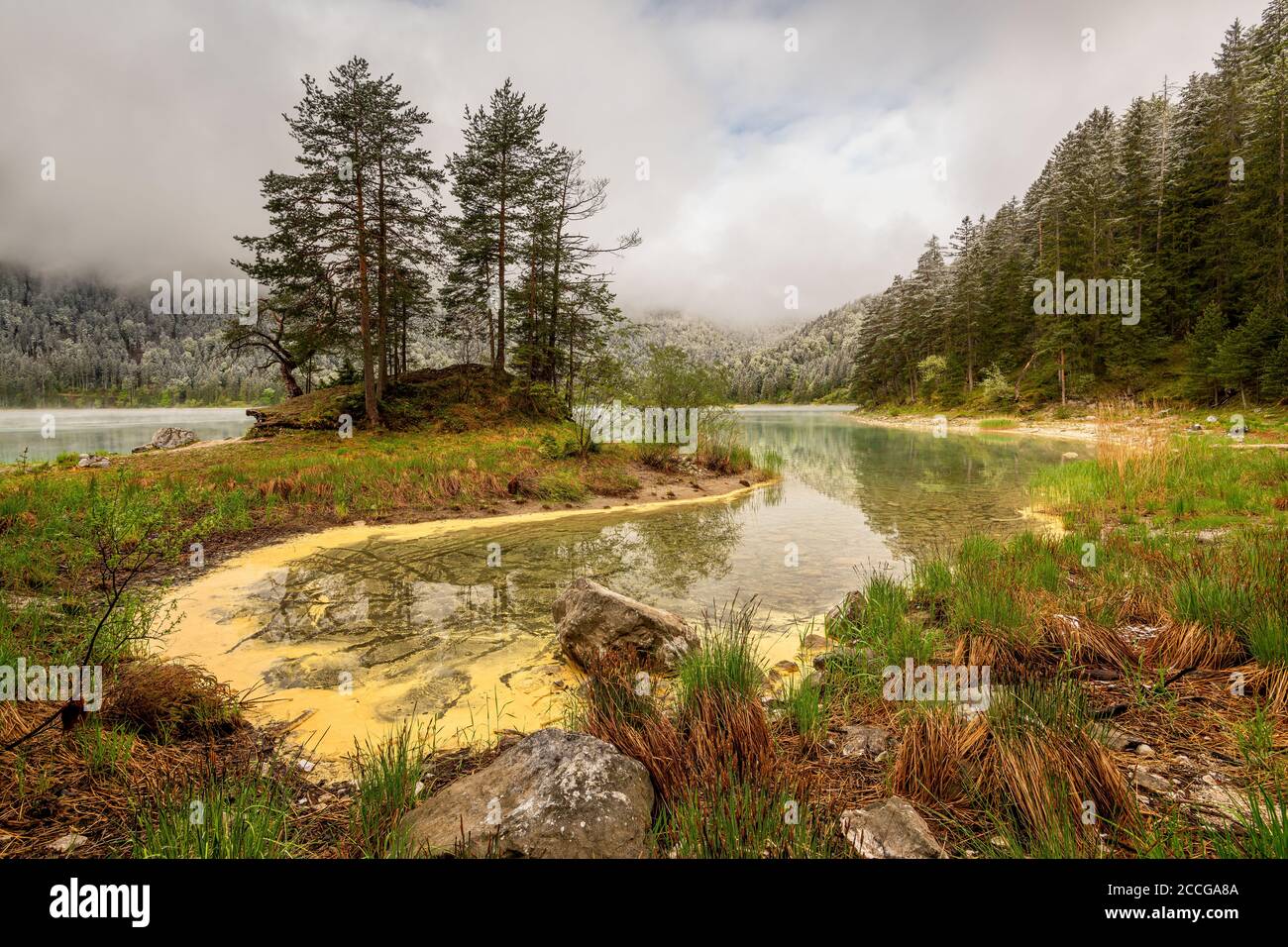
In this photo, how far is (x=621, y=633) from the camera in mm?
5160

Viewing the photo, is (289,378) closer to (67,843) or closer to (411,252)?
(411,252)

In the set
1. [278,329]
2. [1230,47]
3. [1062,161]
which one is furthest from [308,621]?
[1230,47]

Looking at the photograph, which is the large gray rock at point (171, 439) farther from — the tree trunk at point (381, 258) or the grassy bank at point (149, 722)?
the grassy bank at point (149, 722)

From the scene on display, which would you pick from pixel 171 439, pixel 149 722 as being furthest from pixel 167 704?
pixel 171 439

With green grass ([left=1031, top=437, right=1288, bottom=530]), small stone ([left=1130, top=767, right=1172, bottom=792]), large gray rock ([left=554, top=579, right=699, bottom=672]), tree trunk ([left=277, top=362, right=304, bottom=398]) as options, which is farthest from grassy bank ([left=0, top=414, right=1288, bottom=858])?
tree trunk ([left=277, top=362, right=304, bottom=398])

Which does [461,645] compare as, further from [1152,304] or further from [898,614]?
[1152,304]

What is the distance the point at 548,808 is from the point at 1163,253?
62.1 m

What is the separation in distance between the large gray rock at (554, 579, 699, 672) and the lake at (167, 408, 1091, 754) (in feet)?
1.02

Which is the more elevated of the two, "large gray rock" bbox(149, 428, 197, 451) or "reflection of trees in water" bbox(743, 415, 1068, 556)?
"large gray rock" bbox(149, 428, 197, 451)

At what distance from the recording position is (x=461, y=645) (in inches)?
224

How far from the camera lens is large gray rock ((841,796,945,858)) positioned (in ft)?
7.08

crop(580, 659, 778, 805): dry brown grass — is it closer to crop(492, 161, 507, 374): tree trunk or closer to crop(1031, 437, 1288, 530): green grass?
crop(1031, 437, 1288, 530): green grass
